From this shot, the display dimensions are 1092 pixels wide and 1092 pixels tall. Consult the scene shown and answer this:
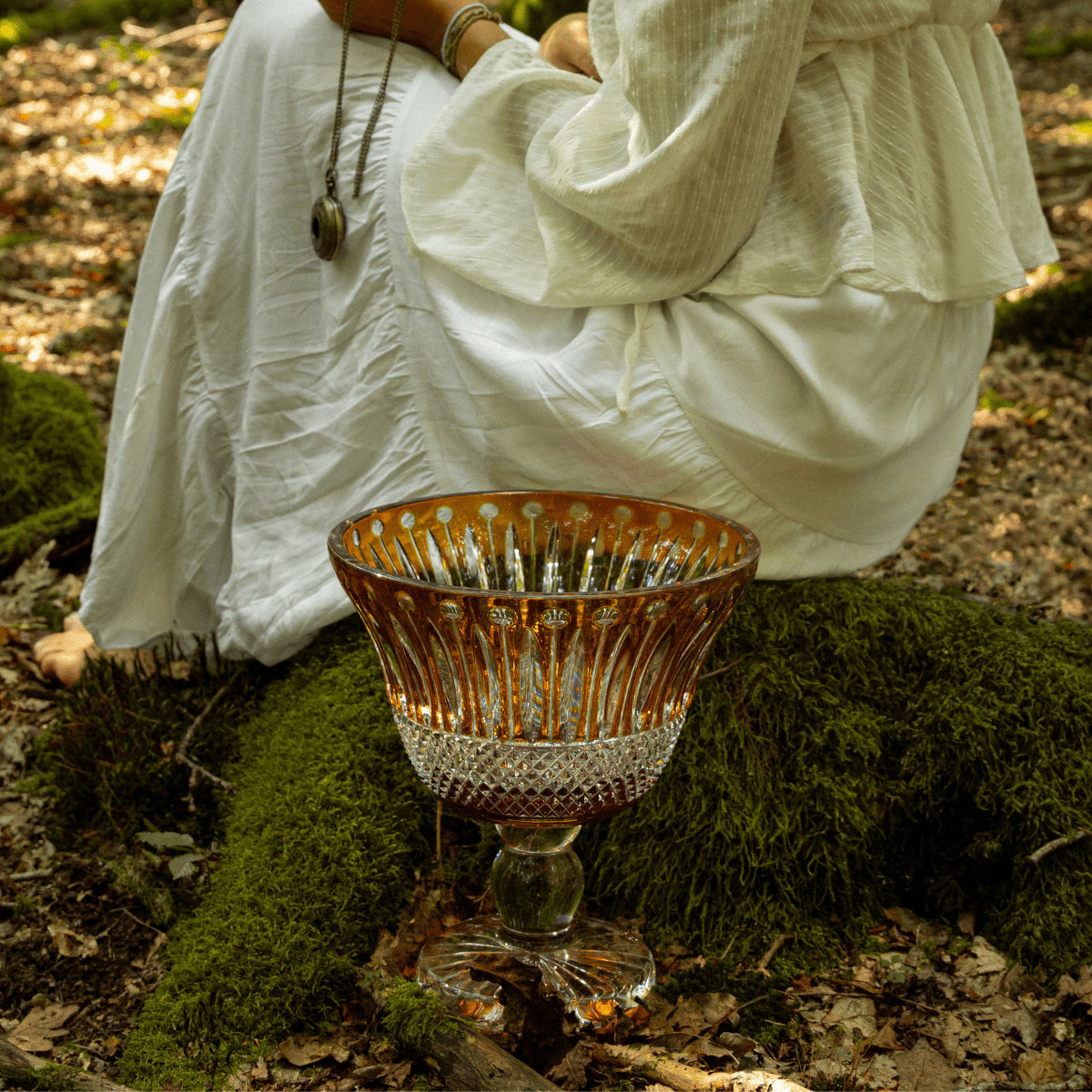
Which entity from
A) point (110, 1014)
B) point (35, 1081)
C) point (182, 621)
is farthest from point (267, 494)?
point (35, 1081)

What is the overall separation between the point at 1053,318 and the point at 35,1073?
4858 mm

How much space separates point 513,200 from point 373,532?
0.72m

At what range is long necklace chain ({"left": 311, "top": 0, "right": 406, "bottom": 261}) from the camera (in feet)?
6.66

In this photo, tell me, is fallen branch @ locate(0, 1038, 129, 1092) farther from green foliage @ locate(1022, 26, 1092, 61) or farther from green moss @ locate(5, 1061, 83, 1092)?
green foliage @ locate(1022, 26, 1092, 61)

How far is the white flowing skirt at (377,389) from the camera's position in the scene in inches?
70.7

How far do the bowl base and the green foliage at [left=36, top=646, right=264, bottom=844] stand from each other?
69cm

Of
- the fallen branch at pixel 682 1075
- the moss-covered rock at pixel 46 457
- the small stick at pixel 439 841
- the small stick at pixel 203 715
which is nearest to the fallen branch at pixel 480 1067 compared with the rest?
the fallen branch at pixel 682 1075

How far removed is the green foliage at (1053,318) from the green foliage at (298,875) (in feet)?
12.7

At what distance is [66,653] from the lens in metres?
2.63

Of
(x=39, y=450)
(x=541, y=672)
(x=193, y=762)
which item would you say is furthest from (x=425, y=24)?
(x=39, y=450)

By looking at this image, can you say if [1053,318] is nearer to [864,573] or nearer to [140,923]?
[864,573]

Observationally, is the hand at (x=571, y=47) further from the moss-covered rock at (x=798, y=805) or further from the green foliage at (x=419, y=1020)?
the green foliage at (x=419, y=1020)

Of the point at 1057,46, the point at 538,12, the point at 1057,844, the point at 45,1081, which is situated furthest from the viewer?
the point at 1057,46

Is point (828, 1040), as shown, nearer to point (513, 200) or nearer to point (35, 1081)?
point (35, 1081)
